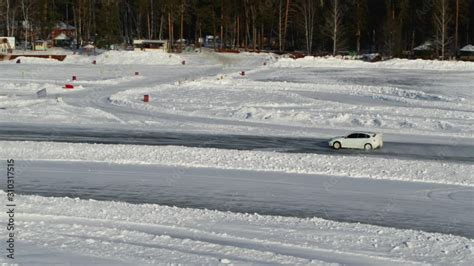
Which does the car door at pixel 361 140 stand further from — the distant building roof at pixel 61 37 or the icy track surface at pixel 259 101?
the distant building roof at pixel 61 37

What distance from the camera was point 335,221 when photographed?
45.7 ft

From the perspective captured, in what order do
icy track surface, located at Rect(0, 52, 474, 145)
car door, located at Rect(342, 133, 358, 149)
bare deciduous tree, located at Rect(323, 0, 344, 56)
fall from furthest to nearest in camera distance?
bare deciduous tree, located at Rect(323, 0, 344, 56) → icy track surface, located at Rect(0, 52, 474, 145) → car door, located at Rect(342, 133, 358, 149)

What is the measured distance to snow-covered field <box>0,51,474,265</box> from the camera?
442 inches

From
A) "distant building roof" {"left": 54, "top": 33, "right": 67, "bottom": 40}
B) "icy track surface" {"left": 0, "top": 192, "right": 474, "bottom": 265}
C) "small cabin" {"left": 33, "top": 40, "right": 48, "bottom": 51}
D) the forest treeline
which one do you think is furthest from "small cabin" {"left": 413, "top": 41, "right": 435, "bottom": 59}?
"icy track surface" {"left": 0, "top": 192, "right": 474, "bottom": 265}

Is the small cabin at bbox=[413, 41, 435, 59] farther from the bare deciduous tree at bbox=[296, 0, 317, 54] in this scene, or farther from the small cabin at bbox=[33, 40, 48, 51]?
the small cabin at bbox=[33, 40, 48, 51]

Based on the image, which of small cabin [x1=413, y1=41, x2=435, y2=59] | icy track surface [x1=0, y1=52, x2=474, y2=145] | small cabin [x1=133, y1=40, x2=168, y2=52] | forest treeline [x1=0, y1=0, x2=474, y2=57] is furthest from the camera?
small cabin [x1=133, y1=40, x2=168, y2=52]

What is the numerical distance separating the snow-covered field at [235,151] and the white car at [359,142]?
7.53 feet

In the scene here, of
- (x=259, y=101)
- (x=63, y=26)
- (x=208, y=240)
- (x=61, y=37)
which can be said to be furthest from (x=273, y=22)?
(x=208, y=240)

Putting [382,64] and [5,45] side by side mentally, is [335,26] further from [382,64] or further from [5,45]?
[5,45]

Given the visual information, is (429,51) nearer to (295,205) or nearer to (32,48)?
(32,48)

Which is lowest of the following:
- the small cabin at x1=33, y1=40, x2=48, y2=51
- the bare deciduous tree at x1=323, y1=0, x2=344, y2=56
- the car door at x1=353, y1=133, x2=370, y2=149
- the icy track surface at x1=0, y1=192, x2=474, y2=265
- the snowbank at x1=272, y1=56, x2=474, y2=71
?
the icy track surface at x1=0, y1=192, x2=474, y2=265

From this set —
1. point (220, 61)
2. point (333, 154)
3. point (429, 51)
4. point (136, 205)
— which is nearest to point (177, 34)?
point (220, 61)

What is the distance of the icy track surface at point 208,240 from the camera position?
420 inches

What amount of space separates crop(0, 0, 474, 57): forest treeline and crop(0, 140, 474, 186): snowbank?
226ft
